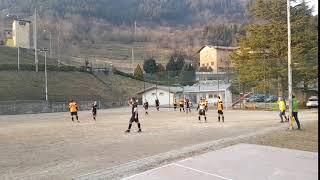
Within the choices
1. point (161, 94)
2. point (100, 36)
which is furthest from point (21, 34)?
point (100, 36)

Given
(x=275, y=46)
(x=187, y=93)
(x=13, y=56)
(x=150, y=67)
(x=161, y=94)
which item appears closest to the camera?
(x=275, y=46)

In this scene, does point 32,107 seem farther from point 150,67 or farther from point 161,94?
point 150,67

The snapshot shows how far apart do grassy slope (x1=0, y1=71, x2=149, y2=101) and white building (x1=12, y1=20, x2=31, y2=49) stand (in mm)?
37359

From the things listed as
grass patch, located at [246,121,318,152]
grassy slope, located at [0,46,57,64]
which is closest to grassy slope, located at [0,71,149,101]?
grassy slope, located at [0,46,57,64]

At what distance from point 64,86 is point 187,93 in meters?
19.2

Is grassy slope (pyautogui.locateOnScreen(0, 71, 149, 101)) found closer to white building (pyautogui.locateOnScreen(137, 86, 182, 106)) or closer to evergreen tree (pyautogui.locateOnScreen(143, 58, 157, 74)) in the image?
white building (pyautogui.locateOnScreen(137, 86, 182, 106))

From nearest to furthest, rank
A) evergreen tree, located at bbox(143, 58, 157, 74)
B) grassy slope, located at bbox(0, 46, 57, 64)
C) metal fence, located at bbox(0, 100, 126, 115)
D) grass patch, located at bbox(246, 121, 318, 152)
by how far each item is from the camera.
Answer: grass patch, located at bbox(246, 121, 318, 152) → metal fence, located at bbox(0, 100, 126, 115) → grassy slope, located at bbox(0, 46, 57, 64) → evergreen tree, located at bbox(143, 58, 157, 74)

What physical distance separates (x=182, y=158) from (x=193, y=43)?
155 metres

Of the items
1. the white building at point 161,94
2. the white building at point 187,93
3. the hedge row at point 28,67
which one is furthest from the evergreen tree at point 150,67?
the white building at point 161,94

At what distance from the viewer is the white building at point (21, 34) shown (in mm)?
117281

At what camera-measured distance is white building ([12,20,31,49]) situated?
117 meters

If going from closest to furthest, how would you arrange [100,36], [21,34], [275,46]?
[275,46]
[21,34]
[100,36]

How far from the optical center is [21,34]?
11850cm

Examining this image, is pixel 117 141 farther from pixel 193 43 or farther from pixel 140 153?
pixel 193 43
